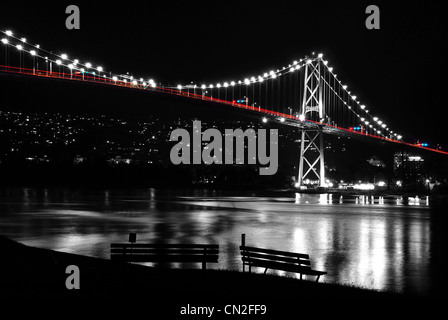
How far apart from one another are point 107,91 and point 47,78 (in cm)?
758

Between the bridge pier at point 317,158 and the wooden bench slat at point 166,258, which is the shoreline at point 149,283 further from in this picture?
the bridge pier at point 317,158

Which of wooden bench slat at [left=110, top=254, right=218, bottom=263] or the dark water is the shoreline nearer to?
wooden bench slat at [left=110, top=254, right=218, bottom=263]

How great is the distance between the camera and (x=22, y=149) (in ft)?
465

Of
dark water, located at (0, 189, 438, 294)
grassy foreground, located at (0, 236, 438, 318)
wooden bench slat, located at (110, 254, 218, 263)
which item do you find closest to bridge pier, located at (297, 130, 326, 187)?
dark water, located at (0, 189, 438, 294)

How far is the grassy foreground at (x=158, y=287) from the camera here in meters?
7.96

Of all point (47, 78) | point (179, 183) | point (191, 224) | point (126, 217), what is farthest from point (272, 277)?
point (179, 183)

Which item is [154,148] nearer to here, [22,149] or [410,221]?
[22,149]

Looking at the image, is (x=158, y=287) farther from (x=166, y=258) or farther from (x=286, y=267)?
(x=286, y=267)

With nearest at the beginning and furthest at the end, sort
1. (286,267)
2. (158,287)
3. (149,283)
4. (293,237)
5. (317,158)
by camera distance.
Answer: (158,287), (149,283), (286,267), (293,237), (317,158)

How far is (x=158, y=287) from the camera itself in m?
8.84

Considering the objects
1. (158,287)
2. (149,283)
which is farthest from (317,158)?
(158,287)

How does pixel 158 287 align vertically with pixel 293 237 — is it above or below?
above

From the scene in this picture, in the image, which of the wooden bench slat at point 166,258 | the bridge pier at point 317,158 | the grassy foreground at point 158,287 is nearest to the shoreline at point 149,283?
the grassy foreground at point 158,287
